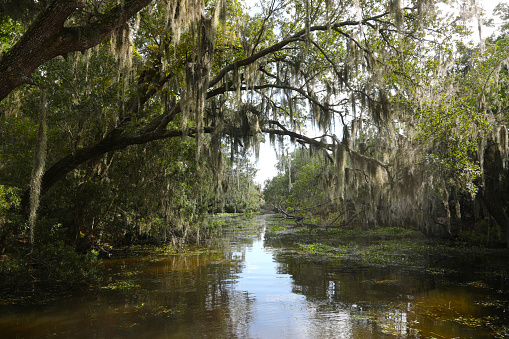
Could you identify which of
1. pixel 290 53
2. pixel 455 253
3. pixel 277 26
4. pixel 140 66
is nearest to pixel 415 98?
pixel 290 53

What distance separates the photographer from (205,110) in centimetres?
970

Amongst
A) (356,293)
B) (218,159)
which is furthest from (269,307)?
(218,159)

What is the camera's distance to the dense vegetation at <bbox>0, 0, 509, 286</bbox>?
22.2 feet

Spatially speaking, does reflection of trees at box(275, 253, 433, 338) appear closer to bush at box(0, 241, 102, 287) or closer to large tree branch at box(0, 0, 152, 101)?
bush at box(0, 241, 102, 287)

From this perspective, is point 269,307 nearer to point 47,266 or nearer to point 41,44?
point 47,266

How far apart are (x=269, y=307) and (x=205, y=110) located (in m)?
5.83

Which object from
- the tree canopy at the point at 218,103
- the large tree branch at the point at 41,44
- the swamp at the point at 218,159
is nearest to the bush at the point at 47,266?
the swamp at the point at 218,159

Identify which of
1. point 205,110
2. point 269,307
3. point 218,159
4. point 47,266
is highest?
point 205,110

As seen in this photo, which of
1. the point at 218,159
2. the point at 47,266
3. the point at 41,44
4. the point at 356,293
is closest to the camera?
the point at 41,44

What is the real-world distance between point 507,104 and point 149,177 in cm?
1323

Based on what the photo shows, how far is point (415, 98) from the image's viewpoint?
10.5m

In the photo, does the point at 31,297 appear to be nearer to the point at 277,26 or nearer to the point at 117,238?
the point at 117,238

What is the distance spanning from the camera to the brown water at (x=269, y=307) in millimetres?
5145

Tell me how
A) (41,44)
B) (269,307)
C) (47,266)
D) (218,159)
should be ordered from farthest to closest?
(218,159), (47,266), (269,307), (41,44)
